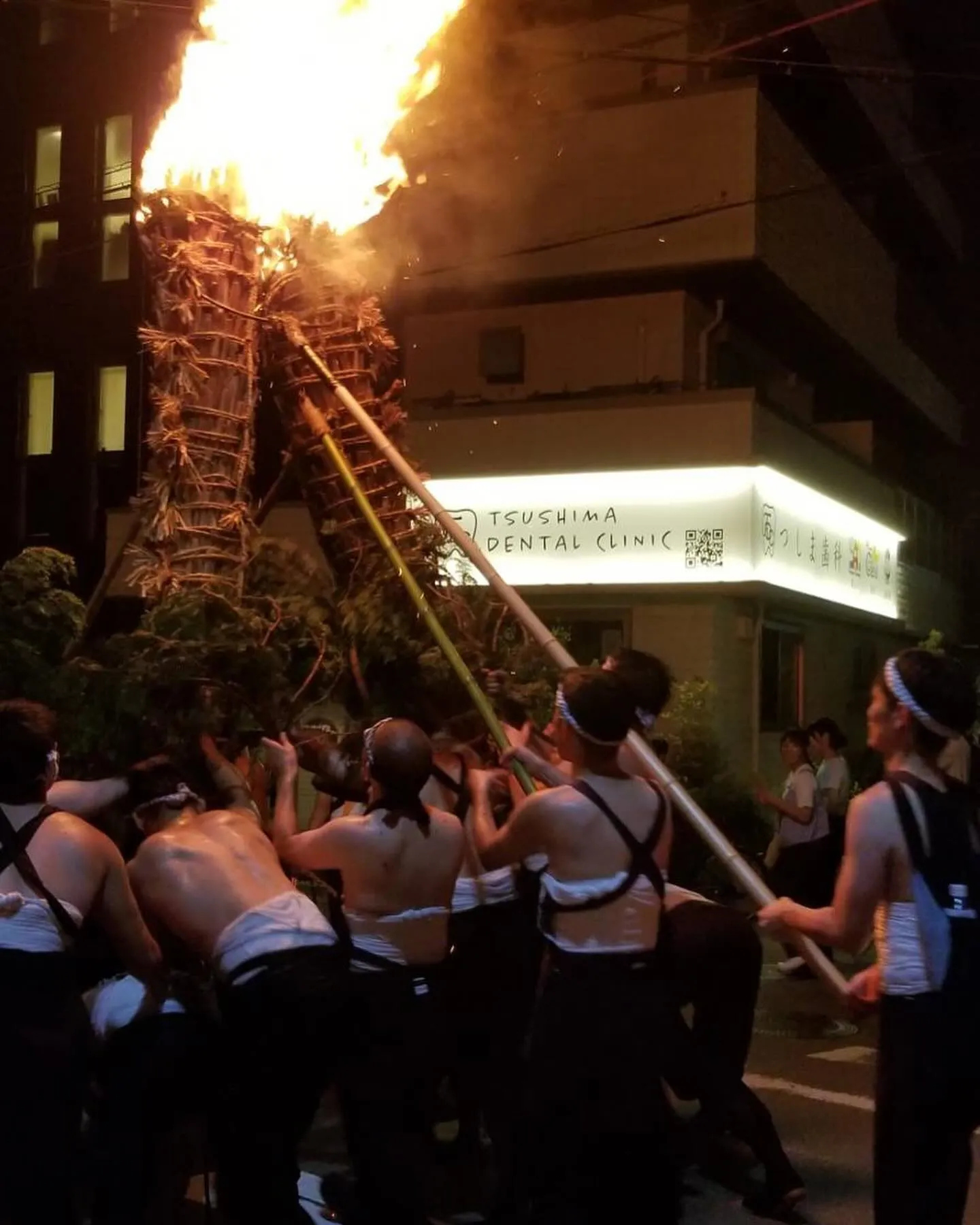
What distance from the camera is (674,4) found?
15305 millimetres

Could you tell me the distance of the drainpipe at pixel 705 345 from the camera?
1544cm

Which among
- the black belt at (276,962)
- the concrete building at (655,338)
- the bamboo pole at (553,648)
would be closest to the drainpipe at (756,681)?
the concrete building at (655,338)

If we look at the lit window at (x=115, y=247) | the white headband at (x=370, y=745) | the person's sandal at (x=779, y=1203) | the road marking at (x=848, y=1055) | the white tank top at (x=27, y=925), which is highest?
the lit window at (x=115, y=247)

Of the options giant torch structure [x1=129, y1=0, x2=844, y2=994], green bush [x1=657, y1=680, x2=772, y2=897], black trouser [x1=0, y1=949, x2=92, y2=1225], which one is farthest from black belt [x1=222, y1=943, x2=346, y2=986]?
green bush [x1=657, y1=680, x2=772, y2=897]

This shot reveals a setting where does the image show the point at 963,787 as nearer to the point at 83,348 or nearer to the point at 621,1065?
the point at 621,1065

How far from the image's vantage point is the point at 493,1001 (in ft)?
17.6

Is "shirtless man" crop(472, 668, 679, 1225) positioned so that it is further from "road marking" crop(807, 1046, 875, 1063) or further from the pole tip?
"road marking" crop(807, 1046, 875, 1063)

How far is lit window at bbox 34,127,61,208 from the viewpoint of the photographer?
1978 centimetres

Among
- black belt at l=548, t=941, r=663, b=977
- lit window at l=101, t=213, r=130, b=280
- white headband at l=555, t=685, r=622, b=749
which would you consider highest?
lit window at l=101, t=213, r=130, b=280

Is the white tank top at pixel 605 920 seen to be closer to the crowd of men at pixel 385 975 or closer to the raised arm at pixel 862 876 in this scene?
the crowd of men at pixel 385 975

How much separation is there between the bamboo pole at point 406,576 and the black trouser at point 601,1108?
1.88 meters

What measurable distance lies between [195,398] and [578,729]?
323 cm

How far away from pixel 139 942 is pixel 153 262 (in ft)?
12.3

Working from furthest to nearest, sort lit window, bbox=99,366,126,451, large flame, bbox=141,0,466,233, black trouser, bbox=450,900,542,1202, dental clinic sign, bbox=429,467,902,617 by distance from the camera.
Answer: lit window, bbox=99,366,126,451 < dental clinic sign, bbox=429,467,902,617 < large flame, bbox=141,0,466,233 < black trouser, bbox=450,900,542,1202
